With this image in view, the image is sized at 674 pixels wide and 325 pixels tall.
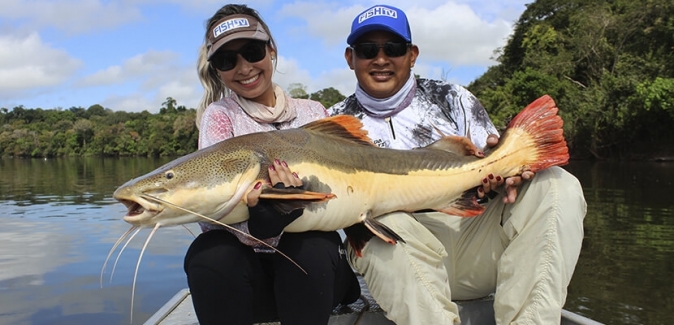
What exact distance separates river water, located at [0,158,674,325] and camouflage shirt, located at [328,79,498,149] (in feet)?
10.6

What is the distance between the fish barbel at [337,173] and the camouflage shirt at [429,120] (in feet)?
1.81

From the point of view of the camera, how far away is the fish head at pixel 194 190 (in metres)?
2.52

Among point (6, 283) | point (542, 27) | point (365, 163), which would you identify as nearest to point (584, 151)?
point (542, 27)

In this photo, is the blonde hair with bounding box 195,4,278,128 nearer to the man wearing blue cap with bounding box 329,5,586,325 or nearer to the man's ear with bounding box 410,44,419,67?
the man wearing blue cap with bounding box 329,5,586,325

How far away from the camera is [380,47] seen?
3.81 meters

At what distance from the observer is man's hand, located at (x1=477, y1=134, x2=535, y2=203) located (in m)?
3.11

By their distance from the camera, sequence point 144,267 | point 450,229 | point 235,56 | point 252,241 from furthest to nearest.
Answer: point 144,267
point 450,229
point 235,56
point 252,241

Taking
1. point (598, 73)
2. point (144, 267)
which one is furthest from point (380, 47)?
point (598, 73)

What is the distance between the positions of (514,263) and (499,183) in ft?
1.64

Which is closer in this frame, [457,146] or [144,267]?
[457,146]

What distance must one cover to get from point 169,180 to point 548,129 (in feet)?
6.87

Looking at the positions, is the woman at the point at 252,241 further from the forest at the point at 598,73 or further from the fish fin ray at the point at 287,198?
the forest at the point at 598,73

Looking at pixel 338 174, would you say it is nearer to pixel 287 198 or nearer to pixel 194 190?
pixel 287 198

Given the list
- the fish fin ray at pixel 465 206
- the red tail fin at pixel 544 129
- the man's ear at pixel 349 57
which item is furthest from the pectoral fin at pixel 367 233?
the man's ear at pixel 349 57
